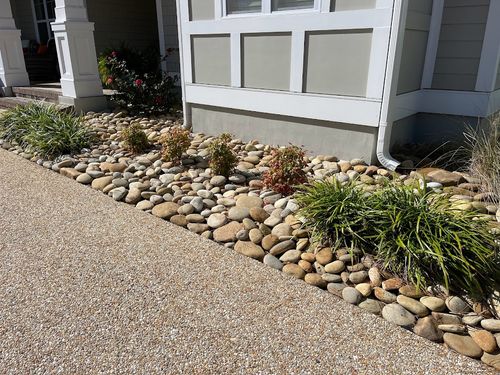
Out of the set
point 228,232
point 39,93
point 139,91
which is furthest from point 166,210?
point 39,93

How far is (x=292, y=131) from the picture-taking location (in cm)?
494

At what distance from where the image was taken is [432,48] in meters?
4.52

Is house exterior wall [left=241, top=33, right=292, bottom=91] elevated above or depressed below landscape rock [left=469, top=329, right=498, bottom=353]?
above

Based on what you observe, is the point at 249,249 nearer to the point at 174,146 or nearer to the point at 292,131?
the point at 174,146

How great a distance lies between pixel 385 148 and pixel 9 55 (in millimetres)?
8066

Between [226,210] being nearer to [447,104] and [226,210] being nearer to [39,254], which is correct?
[39,254]

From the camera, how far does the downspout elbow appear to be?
13.6ft

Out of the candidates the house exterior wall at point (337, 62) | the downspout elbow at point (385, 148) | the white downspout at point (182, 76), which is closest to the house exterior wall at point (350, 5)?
the house exterior wall at point (337, 62)

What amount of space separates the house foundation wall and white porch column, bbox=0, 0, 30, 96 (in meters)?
5.05

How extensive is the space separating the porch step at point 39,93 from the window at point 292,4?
15.7 feet

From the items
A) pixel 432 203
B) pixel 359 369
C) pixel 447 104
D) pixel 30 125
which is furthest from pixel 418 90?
pixel 30 125

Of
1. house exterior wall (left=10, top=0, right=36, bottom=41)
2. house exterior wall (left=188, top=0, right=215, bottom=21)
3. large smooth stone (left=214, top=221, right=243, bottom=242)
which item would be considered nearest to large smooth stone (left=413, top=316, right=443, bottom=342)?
large smooth stone (left=214, top=221, right=243, bottom=242)

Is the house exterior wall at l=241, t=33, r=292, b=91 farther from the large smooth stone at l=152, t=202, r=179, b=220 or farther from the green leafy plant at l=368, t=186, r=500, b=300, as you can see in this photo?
the green leafy plant at l=368, t=186, r=500, b=300

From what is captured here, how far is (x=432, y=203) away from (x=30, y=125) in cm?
525
